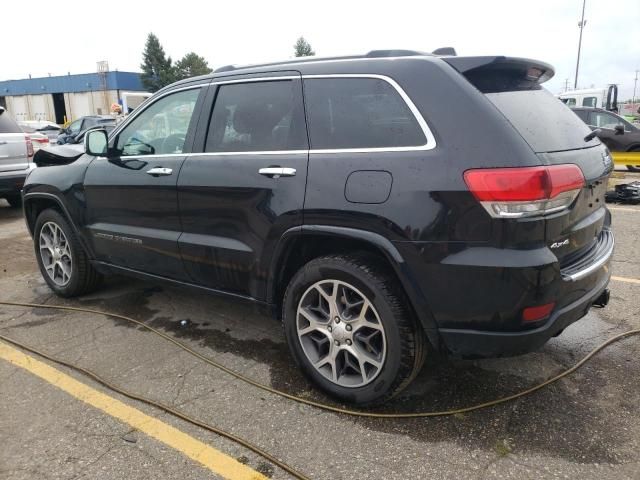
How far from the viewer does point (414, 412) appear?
9.22ft

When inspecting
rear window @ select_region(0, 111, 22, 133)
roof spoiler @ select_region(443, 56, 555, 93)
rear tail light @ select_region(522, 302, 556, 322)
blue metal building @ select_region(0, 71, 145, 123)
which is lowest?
rear tail light @ select_region(522, 302, 556, 322)

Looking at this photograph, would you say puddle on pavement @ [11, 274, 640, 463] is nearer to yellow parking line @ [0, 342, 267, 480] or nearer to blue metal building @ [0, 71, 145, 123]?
yellow parking line @ [0, 342, 267, 480]

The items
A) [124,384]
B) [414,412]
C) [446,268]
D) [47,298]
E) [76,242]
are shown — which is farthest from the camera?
[47,298]

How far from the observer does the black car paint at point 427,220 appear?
232 cm

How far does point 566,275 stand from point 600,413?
857mm

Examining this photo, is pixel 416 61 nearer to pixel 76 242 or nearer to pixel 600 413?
pixel 600 413

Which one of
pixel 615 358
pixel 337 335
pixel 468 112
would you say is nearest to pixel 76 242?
pixel 337 335

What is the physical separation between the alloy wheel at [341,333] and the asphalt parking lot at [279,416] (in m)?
0.21

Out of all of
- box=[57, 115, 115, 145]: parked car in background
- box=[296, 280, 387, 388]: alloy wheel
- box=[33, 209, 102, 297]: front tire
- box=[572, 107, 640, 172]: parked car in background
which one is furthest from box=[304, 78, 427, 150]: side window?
box=[57, 115, 115, 145]: parked car in background

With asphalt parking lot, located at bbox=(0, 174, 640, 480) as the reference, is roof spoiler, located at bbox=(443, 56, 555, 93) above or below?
above

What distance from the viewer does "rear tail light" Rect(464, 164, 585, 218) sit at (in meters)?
2.26

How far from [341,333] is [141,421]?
3.84 ft

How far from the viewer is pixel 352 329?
2.80 m

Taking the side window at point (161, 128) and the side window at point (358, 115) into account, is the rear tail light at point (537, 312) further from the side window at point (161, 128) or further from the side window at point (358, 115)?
the side window at point (161, 128)
